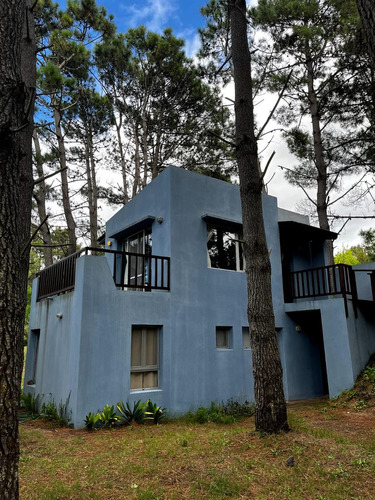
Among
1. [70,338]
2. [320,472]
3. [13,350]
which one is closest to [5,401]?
[13,350]

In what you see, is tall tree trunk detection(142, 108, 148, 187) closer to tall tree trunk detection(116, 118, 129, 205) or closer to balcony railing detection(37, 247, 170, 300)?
tall tree trunk detection(116, 118, 129, 205)

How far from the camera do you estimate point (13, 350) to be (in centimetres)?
239

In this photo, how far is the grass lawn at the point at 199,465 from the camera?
3560 millimetres

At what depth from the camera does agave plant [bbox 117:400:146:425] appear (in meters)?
7.17

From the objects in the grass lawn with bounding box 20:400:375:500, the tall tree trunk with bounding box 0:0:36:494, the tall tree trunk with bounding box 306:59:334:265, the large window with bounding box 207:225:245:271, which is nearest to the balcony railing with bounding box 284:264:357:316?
the large window with bounding box 207:225:245:271

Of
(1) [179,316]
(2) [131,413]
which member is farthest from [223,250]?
(2) [131,413]

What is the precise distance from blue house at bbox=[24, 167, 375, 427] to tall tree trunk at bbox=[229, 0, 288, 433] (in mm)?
3014

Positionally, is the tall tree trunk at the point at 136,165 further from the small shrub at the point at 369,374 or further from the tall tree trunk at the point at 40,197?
the small shrub at the point at 369,374

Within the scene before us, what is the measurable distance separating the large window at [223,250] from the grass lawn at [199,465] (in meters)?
4.62

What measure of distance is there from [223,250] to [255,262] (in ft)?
13.8

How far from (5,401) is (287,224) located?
10120mm

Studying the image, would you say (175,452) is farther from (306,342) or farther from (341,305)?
(306,342)

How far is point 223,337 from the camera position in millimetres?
9438

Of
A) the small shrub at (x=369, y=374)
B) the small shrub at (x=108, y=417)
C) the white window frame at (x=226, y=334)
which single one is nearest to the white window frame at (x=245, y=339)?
the white window frame at (x=226, y=334)
